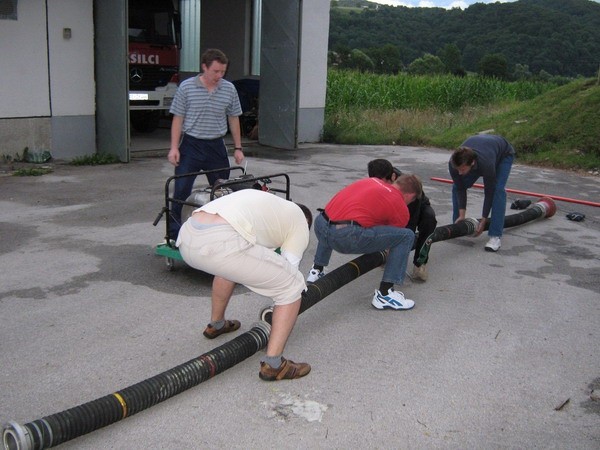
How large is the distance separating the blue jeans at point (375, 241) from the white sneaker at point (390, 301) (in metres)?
0.16

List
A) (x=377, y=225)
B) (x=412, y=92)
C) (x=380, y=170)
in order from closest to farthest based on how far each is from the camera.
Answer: (x=377, y=225), (x=380, y=170), (x=412, y=92)

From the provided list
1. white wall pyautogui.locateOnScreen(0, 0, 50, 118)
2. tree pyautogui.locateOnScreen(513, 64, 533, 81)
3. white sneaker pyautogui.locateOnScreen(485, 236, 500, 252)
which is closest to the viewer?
white sneaker pyautogui.locateOnScreen(485, 236, 500, 252)

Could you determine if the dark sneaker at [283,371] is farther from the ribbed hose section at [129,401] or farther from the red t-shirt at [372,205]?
the red t-shirt at [372,205]

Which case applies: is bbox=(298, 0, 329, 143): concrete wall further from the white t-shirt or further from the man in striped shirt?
the white t-shirt

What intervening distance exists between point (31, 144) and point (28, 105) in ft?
2.22

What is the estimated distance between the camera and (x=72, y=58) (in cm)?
1208

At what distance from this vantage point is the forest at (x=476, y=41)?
46.6m

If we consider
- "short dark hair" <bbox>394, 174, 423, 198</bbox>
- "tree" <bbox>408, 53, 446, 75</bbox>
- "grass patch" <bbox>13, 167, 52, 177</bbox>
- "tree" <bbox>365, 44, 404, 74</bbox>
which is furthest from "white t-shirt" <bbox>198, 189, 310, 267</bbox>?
"tree" <bbox>408, 53, 446, 75</bbox>

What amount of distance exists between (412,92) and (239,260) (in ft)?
66.7

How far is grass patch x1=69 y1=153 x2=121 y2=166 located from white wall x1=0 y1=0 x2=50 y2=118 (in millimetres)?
1008

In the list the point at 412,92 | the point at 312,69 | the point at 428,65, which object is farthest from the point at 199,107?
the point at 428,65

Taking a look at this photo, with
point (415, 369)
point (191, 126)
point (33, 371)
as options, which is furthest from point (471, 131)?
point (33, 371)

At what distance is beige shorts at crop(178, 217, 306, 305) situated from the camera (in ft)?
12.8

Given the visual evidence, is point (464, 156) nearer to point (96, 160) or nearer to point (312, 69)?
point (96, 160)
